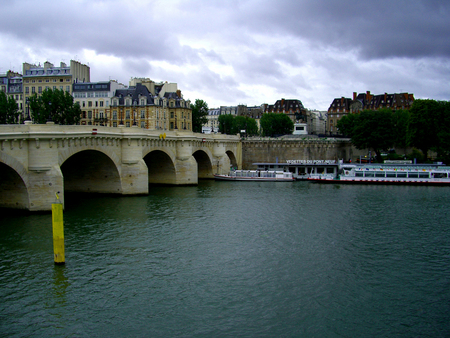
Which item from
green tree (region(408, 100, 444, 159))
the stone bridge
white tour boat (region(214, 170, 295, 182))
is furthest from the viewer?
green tree (region(408, 100, 444, 159))

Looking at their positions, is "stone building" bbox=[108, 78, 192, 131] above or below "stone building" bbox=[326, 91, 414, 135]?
below

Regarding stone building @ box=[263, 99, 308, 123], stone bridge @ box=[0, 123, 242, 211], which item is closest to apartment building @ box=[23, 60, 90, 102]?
stone bridge @ box=[0, 123, 242, 211]

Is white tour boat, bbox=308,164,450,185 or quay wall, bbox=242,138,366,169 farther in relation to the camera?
quay wall, bbox=242,138,366,169

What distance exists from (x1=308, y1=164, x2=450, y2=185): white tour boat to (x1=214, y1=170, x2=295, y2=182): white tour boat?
376cm

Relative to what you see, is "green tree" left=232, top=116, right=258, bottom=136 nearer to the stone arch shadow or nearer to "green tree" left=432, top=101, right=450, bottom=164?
"green tree" left=432, top=101, right=450, bottom=164

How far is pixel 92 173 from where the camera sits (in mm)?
46344

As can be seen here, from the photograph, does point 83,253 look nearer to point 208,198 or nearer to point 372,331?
point 372,331

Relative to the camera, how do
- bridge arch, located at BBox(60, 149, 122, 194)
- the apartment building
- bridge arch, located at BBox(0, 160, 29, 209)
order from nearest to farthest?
bridge arch, located at BBox(0, 160, 29, 209) → bridge arch, located at BBox(60, 149, 122, 194) → the apartment building

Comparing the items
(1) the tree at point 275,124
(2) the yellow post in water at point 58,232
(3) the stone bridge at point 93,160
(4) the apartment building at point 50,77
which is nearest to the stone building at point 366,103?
(1) the tree at point 275,124

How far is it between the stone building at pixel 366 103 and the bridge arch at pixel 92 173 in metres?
89.4

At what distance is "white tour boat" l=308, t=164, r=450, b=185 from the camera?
209 ft

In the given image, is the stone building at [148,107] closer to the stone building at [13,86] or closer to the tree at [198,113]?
the tree at [198,113]

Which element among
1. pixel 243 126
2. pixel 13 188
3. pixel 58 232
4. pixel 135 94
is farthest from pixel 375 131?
pixel 58 232

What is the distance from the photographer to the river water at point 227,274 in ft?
56.5
